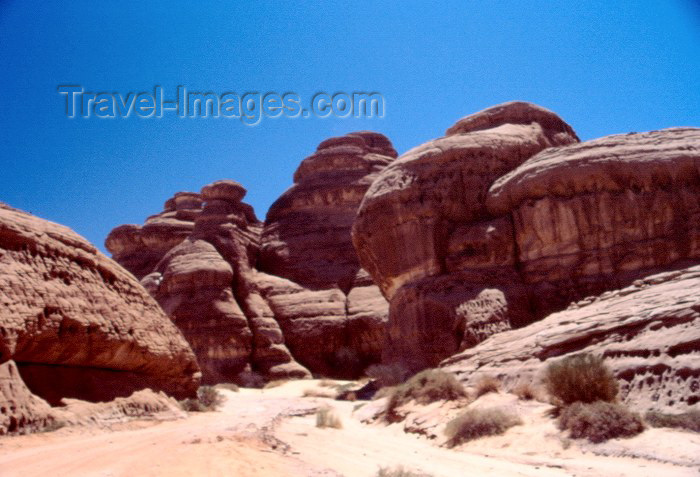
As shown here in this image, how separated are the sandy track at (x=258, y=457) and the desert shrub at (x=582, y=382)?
121 cm

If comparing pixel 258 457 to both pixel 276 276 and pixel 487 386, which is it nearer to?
pixel 487 386

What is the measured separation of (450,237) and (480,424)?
1181cm

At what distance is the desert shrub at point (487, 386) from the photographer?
11453 millimetres

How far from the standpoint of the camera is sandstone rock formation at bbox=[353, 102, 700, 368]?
16.9m

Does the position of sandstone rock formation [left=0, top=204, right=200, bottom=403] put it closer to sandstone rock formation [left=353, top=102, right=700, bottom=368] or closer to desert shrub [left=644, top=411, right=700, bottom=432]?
sandstone rock formation [left=353, top=102, right=700, bottom=368]

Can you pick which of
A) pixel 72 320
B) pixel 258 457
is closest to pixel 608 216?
pixel 258 457

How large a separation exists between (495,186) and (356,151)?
32401mm

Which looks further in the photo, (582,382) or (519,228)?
(519,228)

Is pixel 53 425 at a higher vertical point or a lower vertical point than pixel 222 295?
lower

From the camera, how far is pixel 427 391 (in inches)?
499

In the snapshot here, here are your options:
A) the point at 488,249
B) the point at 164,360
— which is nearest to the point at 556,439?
the point at 164,360

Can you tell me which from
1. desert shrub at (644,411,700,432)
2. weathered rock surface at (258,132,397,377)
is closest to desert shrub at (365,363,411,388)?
desert shrub at (644,411,700,432)

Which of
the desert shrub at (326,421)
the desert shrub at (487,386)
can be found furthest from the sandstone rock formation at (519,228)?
the desert shrub at (326,421)

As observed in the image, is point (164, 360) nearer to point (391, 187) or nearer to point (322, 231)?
point (391, 187)
